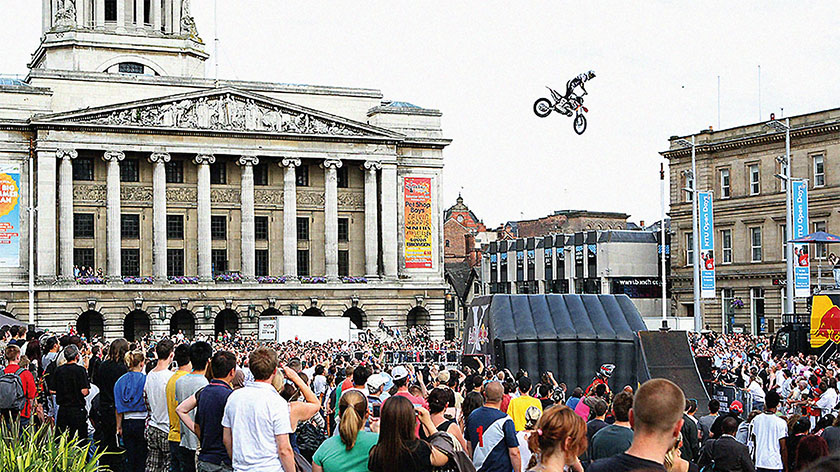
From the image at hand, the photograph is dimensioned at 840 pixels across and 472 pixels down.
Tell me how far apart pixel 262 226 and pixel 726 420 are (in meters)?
67.1

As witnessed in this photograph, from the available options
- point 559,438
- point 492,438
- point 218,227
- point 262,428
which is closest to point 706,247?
point 218,227

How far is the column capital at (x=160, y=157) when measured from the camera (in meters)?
73.5

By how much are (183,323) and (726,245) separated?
36.5 m

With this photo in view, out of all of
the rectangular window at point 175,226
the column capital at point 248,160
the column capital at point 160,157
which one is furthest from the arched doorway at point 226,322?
the column capital at point 160,157

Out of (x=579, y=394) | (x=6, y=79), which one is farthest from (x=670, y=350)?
(x=6, y=79)

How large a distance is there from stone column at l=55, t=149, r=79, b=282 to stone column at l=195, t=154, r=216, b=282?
26.2ft

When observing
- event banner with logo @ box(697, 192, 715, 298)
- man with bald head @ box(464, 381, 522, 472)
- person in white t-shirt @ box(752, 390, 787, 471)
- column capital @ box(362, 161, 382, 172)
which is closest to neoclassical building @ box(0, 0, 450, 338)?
column capital @ box(362, 161, 382, 172)

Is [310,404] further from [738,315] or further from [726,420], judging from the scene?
[738,315]

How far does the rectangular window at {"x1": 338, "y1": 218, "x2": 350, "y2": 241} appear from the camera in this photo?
80.3 m

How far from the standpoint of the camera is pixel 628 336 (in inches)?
1032

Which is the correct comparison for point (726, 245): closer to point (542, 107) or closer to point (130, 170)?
point (130, 170)

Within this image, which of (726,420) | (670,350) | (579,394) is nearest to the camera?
(726,420)

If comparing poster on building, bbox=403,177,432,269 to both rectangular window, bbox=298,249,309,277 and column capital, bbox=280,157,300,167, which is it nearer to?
rectangular window, bbox=298,249,309,277

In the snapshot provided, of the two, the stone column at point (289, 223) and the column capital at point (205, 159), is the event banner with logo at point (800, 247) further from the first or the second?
the column capital at point (205, 159)
